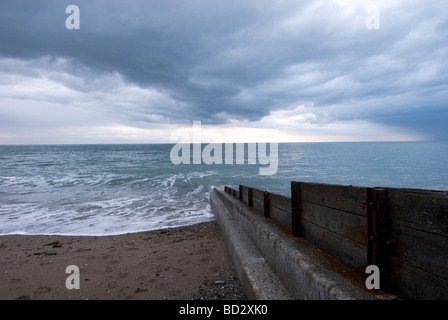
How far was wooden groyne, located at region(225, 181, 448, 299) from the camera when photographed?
5.48ft

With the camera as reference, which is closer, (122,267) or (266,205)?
(266,205)

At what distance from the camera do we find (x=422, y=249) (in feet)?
5.77

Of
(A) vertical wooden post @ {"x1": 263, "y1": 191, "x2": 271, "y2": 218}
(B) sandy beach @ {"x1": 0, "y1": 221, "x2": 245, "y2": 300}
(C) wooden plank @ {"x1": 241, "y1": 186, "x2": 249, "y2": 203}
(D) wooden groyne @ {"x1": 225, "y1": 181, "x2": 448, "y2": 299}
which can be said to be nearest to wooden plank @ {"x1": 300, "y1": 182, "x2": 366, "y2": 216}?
(D) wooden groyne @ {"x1": 225, "y1": 181, "x2": 448, "y2": 299}

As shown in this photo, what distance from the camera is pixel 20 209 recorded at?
1123cm

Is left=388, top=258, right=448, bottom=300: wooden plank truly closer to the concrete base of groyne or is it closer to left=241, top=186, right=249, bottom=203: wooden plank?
the concrete base of groyne

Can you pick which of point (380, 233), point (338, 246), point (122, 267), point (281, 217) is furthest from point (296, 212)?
point (122, 267)

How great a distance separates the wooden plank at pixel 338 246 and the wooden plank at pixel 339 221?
0.18 feet

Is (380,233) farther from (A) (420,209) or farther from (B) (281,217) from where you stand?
(B) (281,217)

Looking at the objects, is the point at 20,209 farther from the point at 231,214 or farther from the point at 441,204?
the point at 441,204

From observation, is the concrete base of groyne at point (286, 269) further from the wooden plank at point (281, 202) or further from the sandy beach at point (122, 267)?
the sandy beach at point (122, 267)

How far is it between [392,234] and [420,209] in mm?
346

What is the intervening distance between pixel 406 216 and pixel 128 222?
8.95 metres
